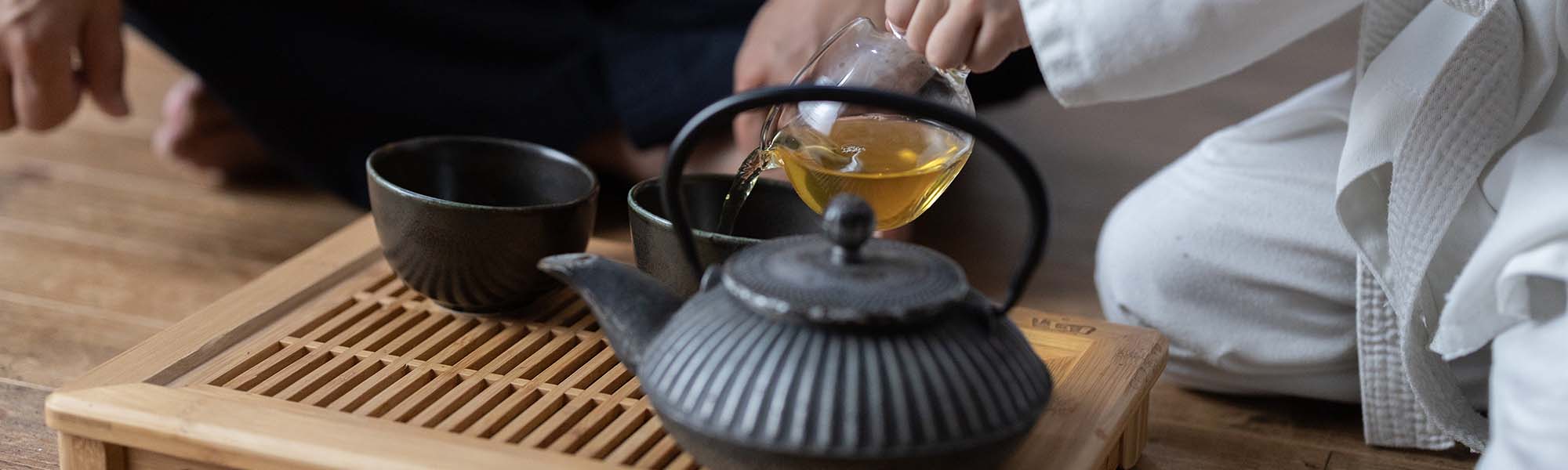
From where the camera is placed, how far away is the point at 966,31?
78 cm

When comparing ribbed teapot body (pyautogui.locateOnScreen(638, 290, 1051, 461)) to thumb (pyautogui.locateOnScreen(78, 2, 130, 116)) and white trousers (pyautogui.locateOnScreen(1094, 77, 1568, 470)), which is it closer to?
white trousers (pyautogui.locateOnScreen(1094, 77, 1568, 470))

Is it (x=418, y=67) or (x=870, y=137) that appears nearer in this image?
(x=870, y=137)

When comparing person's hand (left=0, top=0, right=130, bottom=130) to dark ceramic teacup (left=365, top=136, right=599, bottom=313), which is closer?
dark ceramic teacup (left=365, top=136, right=599, bottom=313)

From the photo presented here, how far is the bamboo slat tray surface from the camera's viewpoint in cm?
66

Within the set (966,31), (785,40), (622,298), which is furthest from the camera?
(785,40)

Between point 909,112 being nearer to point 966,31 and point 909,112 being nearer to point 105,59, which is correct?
point 966,31

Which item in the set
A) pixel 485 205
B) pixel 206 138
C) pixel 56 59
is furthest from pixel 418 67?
pixel 485 205

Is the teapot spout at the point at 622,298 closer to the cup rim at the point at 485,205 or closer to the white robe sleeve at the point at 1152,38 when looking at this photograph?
the cup rim at the point at 485,205

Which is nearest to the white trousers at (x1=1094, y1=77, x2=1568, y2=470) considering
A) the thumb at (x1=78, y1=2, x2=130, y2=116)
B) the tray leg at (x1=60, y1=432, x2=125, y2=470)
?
the tray leg at (x1=60, y1=432, x2=125, y2=470)

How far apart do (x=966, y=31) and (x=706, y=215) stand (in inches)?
8.0

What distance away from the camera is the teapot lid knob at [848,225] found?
59cm

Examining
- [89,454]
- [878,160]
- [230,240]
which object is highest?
[878,160]

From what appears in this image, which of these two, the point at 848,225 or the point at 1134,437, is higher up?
the point at 848,225

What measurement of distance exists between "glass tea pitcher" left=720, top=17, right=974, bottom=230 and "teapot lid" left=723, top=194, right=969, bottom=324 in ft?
0.46
